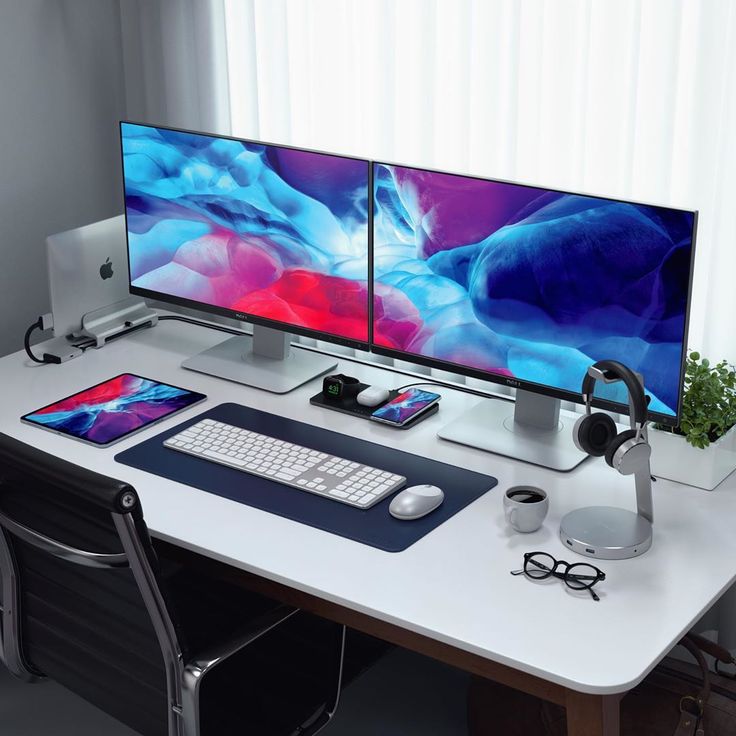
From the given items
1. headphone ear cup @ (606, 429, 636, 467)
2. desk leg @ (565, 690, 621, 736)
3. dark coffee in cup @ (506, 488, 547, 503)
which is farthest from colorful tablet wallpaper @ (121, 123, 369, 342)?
desk leg @ (565, 690, 621, 736)

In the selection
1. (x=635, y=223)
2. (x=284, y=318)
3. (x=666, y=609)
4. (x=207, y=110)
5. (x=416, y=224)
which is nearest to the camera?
(x=666, y=609)

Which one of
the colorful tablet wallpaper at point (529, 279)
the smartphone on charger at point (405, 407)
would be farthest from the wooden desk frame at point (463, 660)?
the colorful tablet wallpaper at point (529, 279)

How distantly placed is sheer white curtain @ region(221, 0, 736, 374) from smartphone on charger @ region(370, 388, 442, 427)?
0.50 m

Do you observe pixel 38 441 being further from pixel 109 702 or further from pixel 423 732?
pixel 423 732

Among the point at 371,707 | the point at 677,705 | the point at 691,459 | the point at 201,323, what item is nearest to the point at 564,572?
the point at 691,459

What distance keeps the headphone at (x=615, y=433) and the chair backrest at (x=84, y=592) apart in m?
0.66

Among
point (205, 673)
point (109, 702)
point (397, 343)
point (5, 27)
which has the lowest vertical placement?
point (109, 702)

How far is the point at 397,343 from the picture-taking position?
215 cm

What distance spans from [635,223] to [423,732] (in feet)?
3.88

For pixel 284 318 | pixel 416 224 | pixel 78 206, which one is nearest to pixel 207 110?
pixel 78 206

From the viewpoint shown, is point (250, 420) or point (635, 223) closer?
point (635, 223)

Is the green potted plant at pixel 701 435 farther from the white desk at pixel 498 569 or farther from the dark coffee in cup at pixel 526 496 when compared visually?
the dark coffee in cup at pixel 526 496

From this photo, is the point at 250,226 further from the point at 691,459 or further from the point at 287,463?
the point at 691,459

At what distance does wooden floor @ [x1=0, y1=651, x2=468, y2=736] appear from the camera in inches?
93.7
